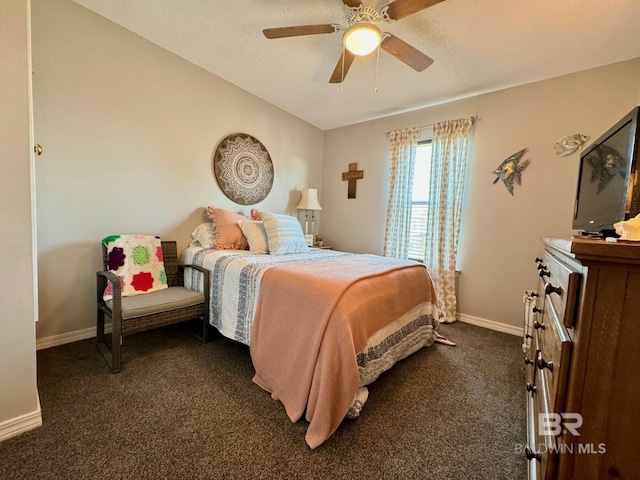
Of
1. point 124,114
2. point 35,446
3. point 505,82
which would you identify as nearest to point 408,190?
point 505,82

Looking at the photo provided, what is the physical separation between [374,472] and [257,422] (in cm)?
64

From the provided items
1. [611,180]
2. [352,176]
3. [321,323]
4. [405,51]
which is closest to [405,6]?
[405,51]

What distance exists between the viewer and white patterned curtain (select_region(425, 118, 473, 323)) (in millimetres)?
2953

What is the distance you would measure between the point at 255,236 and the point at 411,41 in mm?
2181

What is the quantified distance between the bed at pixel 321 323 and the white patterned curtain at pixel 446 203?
2.83 ft

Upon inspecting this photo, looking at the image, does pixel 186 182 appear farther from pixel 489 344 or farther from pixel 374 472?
pixel 489 344

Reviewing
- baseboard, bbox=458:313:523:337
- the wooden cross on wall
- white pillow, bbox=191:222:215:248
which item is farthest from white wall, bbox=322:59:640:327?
white pillow, bbox=191:222:215:248

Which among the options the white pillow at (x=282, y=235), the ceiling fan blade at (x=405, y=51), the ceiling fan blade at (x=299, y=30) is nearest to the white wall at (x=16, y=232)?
the ceiling fan blade at (x=299, y=30)

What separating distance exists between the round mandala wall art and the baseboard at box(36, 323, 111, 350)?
1.79 m

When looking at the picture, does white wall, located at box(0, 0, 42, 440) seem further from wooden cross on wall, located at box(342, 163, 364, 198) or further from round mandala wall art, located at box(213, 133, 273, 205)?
wooden cross on wall, located at box(342, 163, 364, 198)

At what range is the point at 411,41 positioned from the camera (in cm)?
211

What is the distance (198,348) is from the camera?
85.4 inches

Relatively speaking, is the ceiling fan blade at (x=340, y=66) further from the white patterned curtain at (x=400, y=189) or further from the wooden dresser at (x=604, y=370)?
the wooden dresser at (x=604, y=370)

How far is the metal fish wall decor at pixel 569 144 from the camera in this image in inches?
92.6
